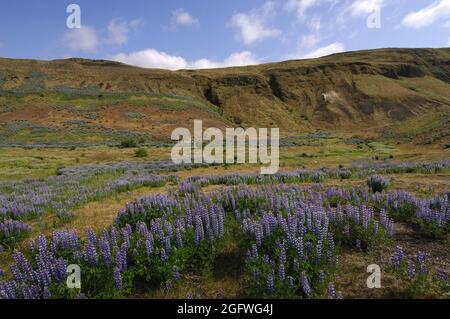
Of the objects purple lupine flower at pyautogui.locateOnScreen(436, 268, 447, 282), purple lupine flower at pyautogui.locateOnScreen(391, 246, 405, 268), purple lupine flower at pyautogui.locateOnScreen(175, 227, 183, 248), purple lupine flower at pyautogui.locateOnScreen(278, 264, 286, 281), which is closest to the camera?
purple lupine flower at pyautogui.locateOnScreen(278, 264, 286, 281)

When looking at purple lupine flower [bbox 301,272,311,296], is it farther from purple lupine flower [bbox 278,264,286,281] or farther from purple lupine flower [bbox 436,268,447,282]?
purple lupine flower [bbox 436,268,447,282]

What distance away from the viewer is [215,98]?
78.2 m

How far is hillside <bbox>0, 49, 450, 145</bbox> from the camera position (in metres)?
56.4

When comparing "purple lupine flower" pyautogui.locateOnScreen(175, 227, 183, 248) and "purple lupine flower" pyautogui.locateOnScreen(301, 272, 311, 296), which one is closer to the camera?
"purple lupine flower" pyautogui.locateOnScreen(301, 272, 311, 296)

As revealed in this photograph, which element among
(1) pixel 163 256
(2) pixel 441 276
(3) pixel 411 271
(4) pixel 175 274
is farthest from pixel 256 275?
(2) pixel 441 276

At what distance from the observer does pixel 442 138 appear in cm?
3000

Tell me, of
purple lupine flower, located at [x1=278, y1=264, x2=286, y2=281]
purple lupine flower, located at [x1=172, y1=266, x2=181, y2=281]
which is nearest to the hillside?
purple lupine flower, located at [x1=172, y1=266, x2=181, y2=281]

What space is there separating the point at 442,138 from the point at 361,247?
2940cm

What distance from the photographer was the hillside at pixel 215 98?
56.4 meters

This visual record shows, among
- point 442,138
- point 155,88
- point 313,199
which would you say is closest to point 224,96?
point 155,88

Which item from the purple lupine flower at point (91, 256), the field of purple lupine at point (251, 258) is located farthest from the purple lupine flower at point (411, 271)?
the purple lupine flower at point (91, 256)

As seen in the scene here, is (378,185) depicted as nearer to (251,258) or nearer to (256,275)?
(251,258)
